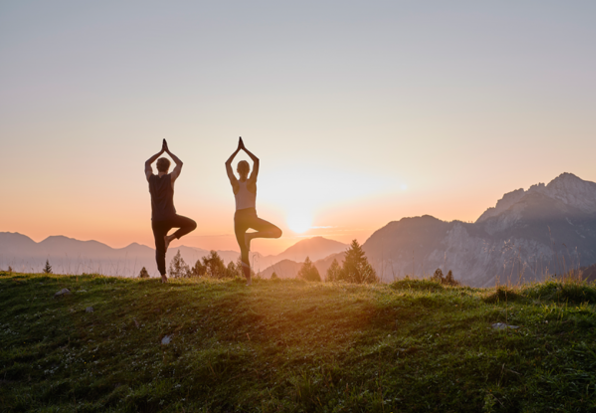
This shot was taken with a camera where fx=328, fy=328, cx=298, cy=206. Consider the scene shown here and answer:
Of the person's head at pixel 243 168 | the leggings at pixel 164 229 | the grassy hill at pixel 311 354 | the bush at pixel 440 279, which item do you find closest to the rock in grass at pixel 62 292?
the grassy hill at pixel 311 354

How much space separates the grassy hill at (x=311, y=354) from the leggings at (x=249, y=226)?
180 cm

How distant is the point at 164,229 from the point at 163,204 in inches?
32.2

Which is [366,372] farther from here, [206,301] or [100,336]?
[100,336]

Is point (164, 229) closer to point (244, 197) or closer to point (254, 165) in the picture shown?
point (244, 197)

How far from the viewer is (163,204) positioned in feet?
34.6

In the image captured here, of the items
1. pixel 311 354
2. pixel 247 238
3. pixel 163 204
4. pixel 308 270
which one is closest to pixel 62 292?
pixel 163 204

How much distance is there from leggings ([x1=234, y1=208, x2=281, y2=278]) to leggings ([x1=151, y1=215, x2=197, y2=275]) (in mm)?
1745

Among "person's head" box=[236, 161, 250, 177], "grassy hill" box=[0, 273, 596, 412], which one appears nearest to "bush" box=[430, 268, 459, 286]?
"grassy hill" box=[0, 273, 596, 412]

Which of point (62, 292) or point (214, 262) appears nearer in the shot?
point (62, 292)

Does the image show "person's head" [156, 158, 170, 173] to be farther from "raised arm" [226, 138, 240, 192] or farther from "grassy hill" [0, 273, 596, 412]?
"grassy hill" [0, 273, 596, 412]

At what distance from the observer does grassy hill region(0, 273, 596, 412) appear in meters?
4.01

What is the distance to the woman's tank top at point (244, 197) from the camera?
33.2ft

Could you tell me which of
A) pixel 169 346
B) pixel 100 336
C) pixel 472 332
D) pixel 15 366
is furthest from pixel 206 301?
pixel 472 332

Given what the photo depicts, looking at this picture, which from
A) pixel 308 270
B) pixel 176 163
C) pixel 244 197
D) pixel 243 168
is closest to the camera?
pixel 243 168
